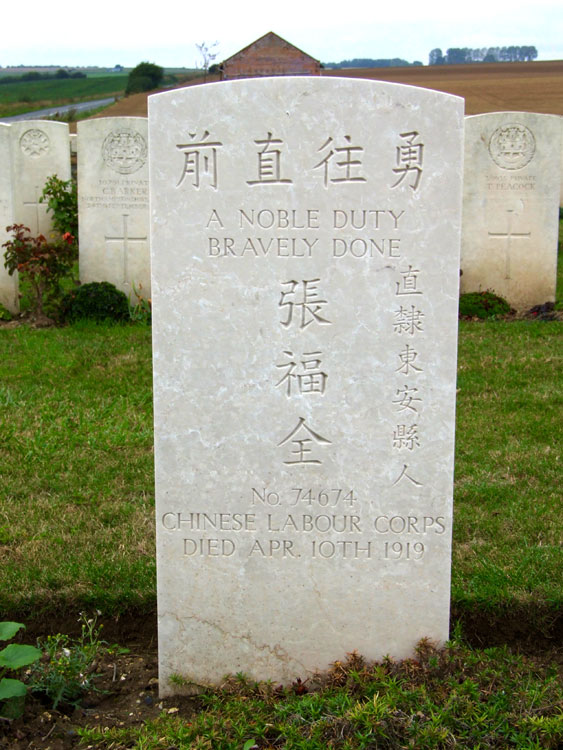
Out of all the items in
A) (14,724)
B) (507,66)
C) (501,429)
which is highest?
(507,66)

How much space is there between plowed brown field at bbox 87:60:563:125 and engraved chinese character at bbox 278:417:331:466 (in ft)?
73.6

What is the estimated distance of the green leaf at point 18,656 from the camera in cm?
261

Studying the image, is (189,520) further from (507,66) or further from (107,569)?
(507,66)

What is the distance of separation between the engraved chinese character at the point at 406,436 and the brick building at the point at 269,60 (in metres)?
20.4

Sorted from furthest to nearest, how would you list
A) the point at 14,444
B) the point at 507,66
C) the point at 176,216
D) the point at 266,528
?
the point at 507,66
the point at 14,444
the point at 266,528
the point at 176,216

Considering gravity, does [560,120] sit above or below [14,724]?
above

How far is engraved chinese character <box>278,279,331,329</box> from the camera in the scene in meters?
2.74

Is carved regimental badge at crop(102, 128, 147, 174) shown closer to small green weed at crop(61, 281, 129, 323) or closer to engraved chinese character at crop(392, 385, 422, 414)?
small green weed at crop(61, 281, 129, 323)

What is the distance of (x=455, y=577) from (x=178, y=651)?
4.14 ft

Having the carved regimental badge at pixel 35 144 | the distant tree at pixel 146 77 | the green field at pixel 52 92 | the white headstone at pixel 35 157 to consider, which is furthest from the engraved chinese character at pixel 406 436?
the green field at pixel 52 92

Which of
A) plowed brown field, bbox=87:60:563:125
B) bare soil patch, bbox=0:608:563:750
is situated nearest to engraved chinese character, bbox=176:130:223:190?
bare soil patch, bbox=0:608:563:750

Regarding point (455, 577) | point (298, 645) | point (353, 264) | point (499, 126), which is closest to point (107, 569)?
point (298, 645)

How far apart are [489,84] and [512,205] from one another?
2601cm

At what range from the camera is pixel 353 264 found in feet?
8.96
